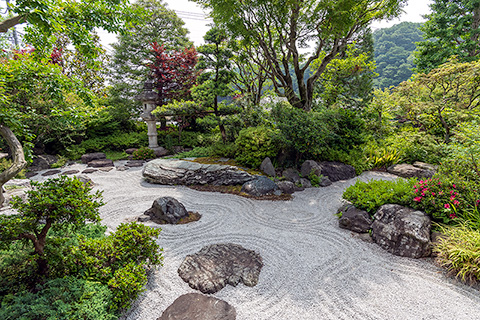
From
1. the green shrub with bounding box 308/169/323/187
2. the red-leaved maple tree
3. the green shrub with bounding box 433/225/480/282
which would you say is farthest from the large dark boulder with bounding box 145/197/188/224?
the red-leaved maple tree

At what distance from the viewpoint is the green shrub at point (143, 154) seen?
32.8 feet

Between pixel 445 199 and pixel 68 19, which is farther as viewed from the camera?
pixel 445 199

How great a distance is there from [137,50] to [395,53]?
42753mm

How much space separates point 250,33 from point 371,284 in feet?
24.4

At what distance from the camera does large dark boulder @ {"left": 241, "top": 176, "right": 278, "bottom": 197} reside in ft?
19.5

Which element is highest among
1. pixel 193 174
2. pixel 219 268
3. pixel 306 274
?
pixel 193 174

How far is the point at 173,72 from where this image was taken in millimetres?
11219

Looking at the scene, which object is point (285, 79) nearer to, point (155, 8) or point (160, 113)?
point (160, 113)

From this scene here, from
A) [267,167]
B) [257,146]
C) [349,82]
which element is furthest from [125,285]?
[349,82]

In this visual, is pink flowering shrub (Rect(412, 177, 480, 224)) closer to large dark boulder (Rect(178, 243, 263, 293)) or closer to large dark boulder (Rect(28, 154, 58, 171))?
large dark boulder (Rect(178, 243, 263, 293))

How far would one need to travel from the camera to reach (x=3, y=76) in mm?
2104

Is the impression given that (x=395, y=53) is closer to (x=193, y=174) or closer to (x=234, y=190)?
(x=234, y=190)

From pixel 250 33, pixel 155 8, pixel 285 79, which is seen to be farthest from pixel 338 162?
pixel 155 8

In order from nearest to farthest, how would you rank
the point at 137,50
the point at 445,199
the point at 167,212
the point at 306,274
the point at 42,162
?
1. the point at 306,274
2. the point at 445,199
3. the point at 167,212
4. the point at 42,162
5. the point at 137,50
